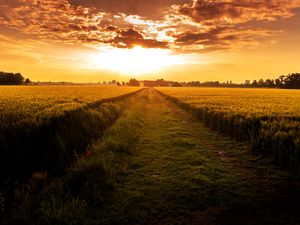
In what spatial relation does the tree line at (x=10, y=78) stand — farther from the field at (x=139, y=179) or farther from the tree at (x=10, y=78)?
the field at (x=139, y=179)

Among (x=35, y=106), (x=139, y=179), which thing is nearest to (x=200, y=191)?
(x=139, y=179)

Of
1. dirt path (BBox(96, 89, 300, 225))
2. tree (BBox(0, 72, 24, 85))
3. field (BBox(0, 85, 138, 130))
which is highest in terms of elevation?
tree (BBox(0, 72, 24, 85))

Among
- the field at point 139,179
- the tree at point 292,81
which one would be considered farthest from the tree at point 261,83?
the field at point 139,179

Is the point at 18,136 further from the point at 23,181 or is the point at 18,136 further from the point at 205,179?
the point at 205,179

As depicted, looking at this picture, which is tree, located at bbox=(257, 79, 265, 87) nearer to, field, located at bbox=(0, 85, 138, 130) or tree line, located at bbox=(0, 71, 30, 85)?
tree line, located at bbox=(0, 71, 30, 85)

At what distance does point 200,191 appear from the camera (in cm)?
684

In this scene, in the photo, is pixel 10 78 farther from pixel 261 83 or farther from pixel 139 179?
pixel 261 83

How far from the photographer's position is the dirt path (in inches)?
219

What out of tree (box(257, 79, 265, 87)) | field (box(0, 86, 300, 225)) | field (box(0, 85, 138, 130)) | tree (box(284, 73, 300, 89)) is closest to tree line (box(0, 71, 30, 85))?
field (box(0, 85, 138, 130))

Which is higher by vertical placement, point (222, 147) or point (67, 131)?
point (67, 131)

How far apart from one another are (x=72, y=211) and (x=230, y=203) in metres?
4.04

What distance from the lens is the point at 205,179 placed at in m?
7.59

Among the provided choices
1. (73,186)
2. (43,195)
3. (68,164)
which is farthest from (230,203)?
(68,164)

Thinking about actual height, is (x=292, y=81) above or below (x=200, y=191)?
above
